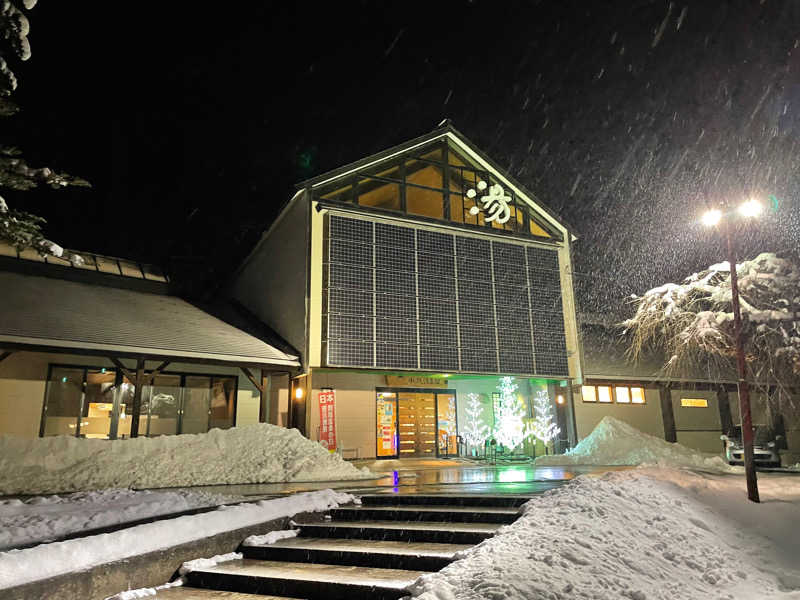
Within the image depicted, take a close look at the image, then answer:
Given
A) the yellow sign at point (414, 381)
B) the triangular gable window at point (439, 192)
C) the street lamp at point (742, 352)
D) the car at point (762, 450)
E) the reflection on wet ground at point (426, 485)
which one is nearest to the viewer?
the street lamp at point (742, 352)

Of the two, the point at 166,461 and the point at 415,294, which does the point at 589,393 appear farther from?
the point at 166,461

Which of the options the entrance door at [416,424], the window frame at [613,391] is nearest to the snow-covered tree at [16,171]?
the entrance door at [416,424]

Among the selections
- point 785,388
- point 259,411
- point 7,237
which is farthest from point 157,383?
point 785,388

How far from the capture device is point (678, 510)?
6430 mm

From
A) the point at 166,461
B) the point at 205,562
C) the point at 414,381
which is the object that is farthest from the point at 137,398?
the point at 205,562

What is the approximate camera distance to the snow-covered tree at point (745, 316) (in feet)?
46.2

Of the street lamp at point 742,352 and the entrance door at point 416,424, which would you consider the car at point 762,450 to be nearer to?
the street lamp at point 742,352

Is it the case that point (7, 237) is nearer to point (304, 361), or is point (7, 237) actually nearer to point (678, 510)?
point (678, 510)

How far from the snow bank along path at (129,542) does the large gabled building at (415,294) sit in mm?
10148

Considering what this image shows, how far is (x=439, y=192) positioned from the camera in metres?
19.8

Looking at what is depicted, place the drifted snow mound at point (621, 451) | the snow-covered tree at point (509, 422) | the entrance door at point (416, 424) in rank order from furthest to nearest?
the snow-covered tree at point (509, 422), the entrance door at point (416, 424), the drifted snow mound at point (621, 451)

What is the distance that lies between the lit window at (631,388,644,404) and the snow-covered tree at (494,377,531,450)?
5.01 metres

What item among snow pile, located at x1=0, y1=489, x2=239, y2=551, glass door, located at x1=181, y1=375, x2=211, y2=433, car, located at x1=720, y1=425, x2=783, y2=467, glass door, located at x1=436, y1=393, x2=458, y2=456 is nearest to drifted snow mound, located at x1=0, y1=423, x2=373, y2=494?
snow pile, located at x1=0, y1=489, x2=239, y2=551

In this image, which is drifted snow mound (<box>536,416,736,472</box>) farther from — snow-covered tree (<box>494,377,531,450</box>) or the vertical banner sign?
the vertical banner sign
